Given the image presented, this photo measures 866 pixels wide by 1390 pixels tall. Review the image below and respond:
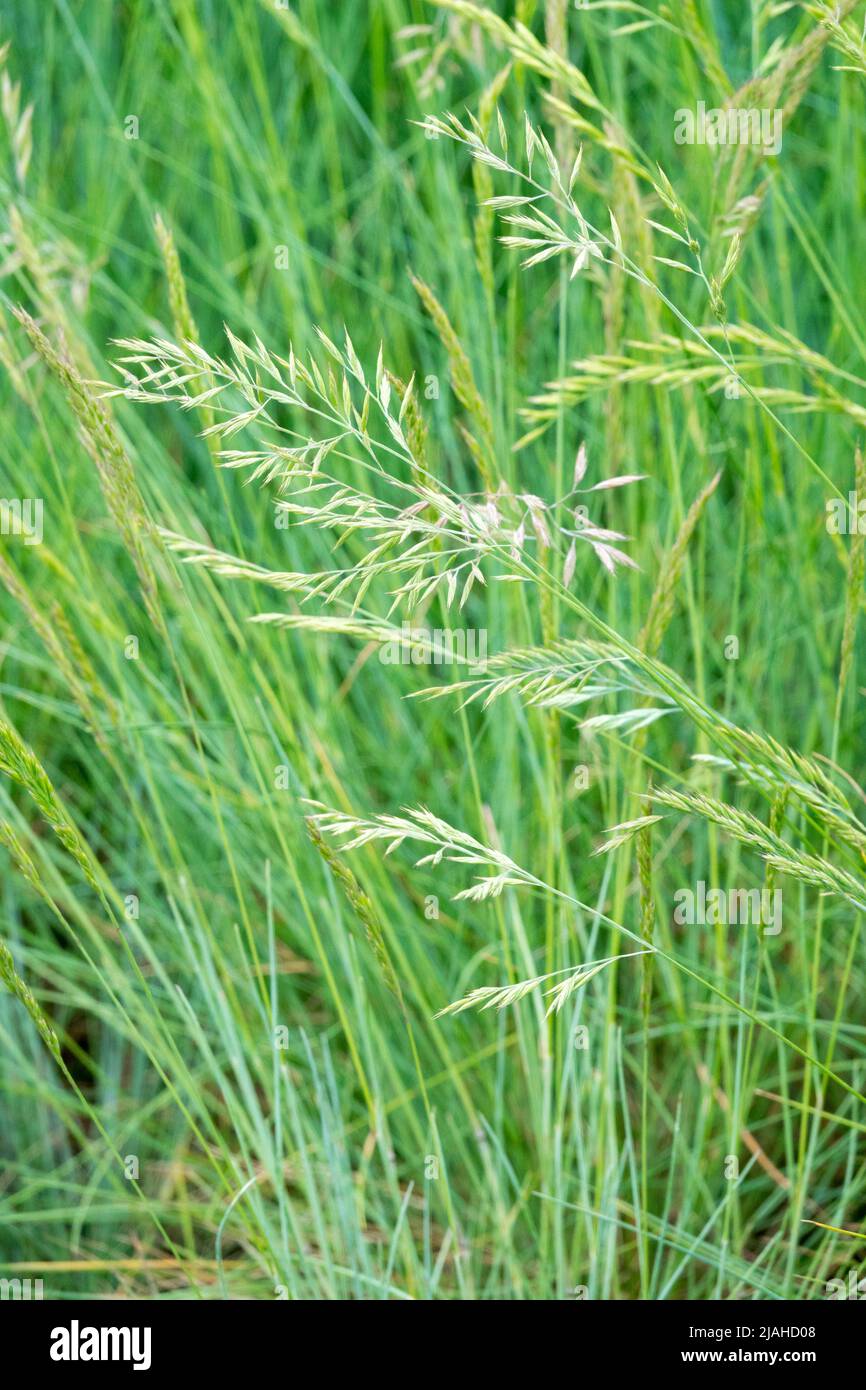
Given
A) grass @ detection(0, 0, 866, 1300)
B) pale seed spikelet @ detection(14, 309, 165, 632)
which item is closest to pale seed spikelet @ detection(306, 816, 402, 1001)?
grass @ detection(0, 0, 866, 1300)

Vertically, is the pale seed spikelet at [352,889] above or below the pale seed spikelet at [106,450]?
below

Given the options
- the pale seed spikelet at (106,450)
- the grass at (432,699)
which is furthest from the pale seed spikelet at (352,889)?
the pale seed spikelet at (106,450)

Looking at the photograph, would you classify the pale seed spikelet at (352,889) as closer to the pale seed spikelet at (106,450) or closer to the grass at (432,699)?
the grass at (432,699)

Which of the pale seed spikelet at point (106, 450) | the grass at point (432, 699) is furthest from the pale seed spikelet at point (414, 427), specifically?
the pale seed spikelet at point (106, 450)

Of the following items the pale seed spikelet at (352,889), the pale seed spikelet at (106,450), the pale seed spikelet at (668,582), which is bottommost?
the pale seed spikelet at (352,889)

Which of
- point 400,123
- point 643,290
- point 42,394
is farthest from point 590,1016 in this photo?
point 400,123

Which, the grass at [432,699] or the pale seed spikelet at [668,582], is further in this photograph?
the grass at [432,699]

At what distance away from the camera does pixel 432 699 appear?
3.46 ft

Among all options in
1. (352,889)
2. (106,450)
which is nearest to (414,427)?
(106,450)

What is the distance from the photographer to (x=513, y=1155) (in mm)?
1286

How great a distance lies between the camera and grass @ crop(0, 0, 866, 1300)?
1055 millimetres

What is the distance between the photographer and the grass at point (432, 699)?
1.05 metres

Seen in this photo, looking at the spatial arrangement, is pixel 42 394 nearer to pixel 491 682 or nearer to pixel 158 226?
pixel 158 226

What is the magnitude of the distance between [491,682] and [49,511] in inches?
38.3
